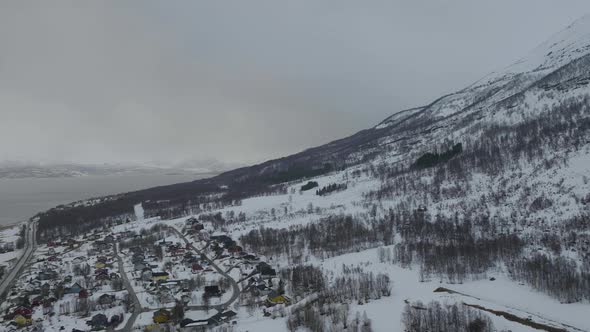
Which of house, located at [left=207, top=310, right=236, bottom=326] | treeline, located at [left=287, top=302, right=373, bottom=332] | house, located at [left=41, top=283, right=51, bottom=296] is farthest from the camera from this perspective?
house, located at [left=41, top=283, right=51, bottom=296]

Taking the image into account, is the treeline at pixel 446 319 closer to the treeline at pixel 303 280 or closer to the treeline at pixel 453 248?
the treeline at pixel 453 248

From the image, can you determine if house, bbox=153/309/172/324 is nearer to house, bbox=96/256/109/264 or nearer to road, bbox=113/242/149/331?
road, bbox=113/242/149/331

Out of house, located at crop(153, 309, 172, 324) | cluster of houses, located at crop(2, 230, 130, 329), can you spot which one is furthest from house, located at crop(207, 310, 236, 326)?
cluster of houses, located at crop(2, 230, 130, 329)

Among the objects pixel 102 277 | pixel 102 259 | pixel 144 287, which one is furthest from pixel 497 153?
pixel 102 259

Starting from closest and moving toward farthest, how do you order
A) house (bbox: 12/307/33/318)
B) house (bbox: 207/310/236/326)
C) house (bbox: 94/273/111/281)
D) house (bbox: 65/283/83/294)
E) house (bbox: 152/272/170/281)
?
house (bbox: 207/310/236/326) → house (bbox: 12/307/33/318) → house (bbox: 65/283/83/294) → house (bbox: 152/272/170/281) → house (bbox: 94/273/111/281)

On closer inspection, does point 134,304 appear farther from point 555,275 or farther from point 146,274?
point 555,275

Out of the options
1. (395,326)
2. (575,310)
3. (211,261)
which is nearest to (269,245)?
(211,261)

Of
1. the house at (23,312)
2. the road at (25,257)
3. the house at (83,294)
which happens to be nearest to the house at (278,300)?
the house at (83,294)
